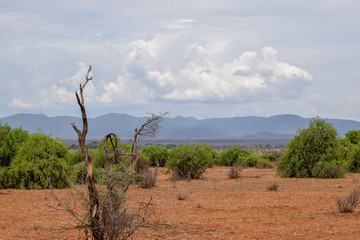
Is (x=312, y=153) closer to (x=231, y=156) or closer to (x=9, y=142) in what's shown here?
(x=9, y=142)

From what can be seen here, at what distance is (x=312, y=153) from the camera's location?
28.1m

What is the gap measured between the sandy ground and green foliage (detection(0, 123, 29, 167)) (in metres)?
3.45

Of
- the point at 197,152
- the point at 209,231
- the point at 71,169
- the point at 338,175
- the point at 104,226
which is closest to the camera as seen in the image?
the point at 104,226

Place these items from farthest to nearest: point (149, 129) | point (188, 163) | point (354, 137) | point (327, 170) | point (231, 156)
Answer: point (354, 137) < point (231, 156) < point (188, 163) < point (327, 170) < point (149, 129)

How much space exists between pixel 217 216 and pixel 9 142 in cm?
1390

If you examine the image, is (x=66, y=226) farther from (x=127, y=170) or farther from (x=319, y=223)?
(x=319, y=223)

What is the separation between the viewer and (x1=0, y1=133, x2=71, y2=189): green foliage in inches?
816

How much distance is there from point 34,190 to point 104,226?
13.2m

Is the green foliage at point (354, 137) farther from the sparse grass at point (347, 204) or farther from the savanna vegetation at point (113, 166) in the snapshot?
the sparse grass at point (347, 204)

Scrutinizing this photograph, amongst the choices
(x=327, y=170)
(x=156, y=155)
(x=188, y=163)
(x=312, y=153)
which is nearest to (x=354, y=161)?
(x=312, y=153)

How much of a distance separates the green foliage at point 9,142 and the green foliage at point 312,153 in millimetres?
16104

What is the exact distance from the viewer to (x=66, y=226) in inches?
471

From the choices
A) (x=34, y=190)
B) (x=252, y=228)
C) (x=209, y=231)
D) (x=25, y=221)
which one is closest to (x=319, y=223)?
(x=252, y=228)

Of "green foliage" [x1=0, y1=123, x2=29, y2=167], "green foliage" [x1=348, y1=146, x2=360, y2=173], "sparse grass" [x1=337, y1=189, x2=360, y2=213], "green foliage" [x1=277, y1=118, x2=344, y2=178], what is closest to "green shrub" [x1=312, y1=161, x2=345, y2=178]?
"green foliage" [x1=277, y1=118, x2=344, y2=178]
